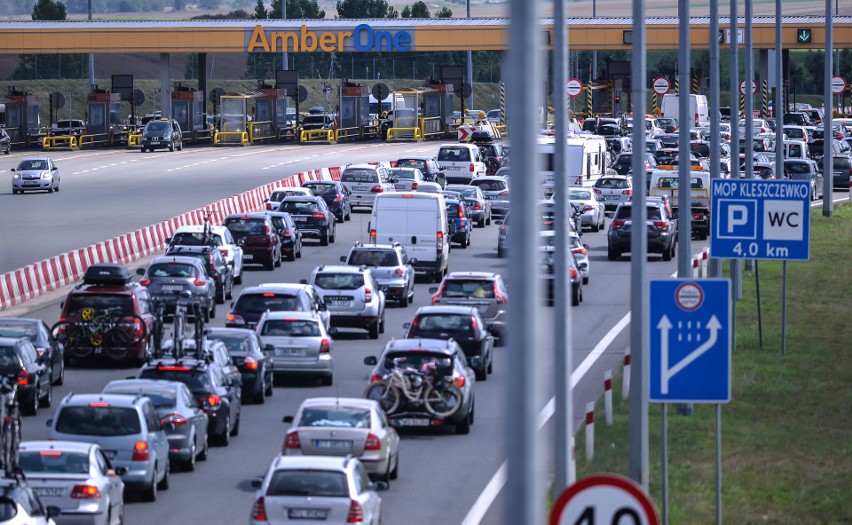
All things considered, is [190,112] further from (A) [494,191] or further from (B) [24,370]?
(B) [24,370]

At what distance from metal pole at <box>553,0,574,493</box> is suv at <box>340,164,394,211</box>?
145ft

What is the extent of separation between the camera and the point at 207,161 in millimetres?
81375

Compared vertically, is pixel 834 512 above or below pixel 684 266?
below

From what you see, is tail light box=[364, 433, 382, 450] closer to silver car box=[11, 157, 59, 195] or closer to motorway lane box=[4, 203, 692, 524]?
motorway lane box=[4, 203, 692, 524]

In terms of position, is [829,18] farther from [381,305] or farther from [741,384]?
[741,384]

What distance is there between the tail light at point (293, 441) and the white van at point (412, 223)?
69.7ft

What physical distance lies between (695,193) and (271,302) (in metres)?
23.6

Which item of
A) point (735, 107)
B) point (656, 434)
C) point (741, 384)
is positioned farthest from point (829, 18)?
point (656, 434)

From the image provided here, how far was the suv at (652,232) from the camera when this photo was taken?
47625mm

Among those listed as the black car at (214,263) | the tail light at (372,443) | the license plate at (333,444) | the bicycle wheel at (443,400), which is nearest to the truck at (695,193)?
the black car at (214,263)

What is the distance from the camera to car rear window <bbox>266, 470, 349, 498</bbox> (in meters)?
17.2

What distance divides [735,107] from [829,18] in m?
19.6

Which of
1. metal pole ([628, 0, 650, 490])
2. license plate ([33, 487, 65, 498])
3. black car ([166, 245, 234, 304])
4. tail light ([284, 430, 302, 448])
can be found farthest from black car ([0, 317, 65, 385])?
metal pole ([628, 0, 650, 490])

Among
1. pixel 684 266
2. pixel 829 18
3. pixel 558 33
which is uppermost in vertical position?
pixel 829 18
